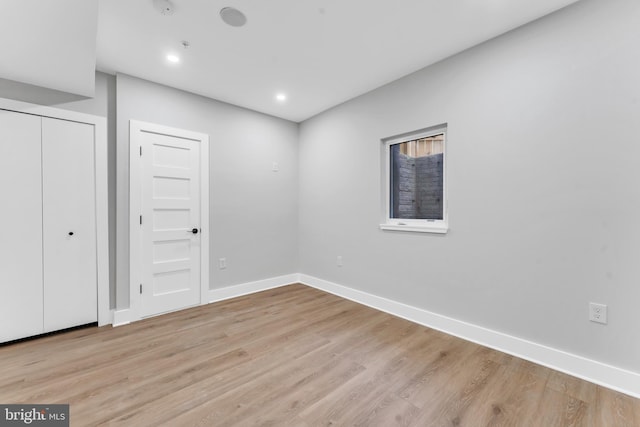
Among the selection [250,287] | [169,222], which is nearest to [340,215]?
[250,287]

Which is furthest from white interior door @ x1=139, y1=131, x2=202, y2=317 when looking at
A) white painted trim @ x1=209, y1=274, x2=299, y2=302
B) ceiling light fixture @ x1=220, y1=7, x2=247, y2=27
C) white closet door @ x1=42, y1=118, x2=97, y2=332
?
ceiling light fixture @ x1=220, y1=7, x2=247, y2=27

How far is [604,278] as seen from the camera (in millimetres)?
1793

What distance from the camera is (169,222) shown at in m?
3.11

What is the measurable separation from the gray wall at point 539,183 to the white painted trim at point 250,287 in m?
1.71

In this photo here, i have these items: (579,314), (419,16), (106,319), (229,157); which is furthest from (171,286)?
(579,314)

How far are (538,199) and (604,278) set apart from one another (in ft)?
2.17

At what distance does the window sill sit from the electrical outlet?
1.11 m

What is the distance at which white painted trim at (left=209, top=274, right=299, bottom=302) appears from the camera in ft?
11.3

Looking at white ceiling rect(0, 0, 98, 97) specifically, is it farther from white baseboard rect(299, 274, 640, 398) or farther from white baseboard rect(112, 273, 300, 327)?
white baseboard rect(299, 274, 640, 398)

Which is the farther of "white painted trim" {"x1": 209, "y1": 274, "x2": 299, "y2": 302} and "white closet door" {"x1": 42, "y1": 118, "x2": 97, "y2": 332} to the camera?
"white painted trim" {"x1": 209, "y1": 274, "x2": 299, "y2": 302}

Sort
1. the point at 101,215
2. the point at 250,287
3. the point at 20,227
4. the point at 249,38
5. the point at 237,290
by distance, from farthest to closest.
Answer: the point at 250,287, the point at 237,290, the point at 101,215, the point at 20,227, the point at 249,38

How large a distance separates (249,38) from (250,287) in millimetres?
3030

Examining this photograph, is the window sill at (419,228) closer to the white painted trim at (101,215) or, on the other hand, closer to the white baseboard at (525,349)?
the white baseboard at (525,349)

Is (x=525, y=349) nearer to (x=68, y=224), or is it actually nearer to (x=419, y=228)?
(x=419, y=228)
